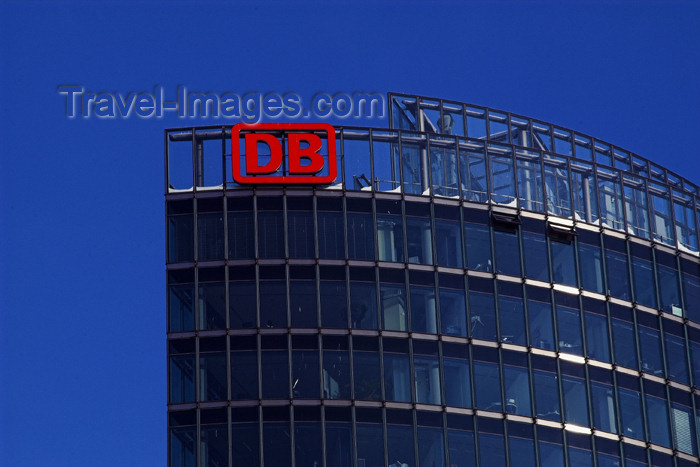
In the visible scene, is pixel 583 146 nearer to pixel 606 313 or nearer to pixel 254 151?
pixel 606 313

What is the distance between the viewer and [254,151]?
99.4 metres

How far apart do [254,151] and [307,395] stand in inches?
595

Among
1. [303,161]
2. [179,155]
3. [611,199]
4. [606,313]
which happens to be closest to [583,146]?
[611,199]

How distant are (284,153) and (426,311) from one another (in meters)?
12.5

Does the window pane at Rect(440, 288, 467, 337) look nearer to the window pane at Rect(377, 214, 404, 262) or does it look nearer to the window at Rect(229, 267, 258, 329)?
the window pane at Rect(377, 214, 404, 262)

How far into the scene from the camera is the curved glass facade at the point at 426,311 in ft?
307

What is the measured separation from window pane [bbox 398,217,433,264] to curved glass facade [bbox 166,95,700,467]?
9 cm

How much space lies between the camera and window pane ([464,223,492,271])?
98.7 metres

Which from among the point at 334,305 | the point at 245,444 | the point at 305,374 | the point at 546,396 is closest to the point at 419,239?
the point at 334,305

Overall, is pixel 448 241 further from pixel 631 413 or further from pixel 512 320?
pixel 631 413

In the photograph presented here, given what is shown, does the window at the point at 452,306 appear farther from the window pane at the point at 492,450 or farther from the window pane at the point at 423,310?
the window pane at the point at 492,450

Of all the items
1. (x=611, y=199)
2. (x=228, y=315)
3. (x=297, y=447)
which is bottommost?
(x=297, y=447)

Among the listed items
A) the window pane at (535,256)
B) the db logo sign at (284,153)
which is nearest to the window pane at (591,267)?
the window pane at (535,256)

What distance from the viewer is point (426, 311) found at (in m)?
96.8
